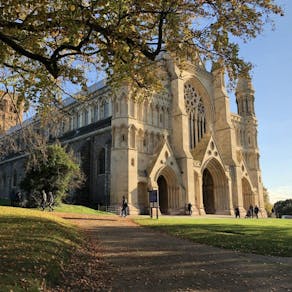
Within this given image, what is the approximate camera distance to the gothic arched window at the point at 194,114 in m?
45.6

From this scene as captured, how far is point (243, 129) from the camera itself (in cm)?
5228

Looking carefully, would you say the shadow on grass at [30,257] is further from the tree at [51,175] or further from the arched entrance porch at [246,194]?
the arched entrance porch at [246,194]

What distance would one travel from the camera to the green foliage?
7388 centimetres

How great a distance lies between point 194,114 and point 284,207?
4213cm

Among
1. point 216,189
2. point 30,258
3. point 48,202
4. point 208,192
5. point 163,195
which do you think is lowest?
point 30,258

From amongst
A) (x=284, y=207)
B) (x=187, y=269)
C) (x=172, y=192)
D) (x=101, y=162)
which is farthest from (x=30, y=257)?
(x=284, y=207)

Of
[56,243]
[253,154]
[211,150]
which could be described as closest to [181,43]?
[56,243]

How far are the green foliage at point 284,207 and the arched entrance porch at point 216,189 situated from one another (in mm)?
34588

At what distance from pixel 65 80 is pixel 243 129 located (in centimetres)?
4331

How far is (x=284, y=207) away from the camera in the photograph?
7638 cm

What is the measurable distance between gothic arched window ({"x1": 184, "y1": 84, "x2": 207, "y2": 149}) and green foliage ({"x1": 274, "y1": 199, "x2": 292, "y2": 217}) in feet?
119

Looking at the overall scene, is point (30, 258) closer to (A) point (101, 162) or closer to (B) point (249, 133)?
(A) point (101, 162)

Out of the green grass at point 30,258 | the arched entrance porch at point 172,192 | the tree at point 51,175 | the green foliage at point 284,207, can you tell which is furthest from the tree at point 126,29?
the green foliage at point 284,207

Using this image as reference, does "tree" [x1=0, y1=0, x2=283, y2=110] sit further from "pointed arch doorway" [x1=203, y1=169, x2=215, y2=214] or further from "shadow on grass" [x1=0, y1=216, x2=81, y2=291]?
"pointed arch doorway" [x1=203, y1=169, x2=215, y2=214]
